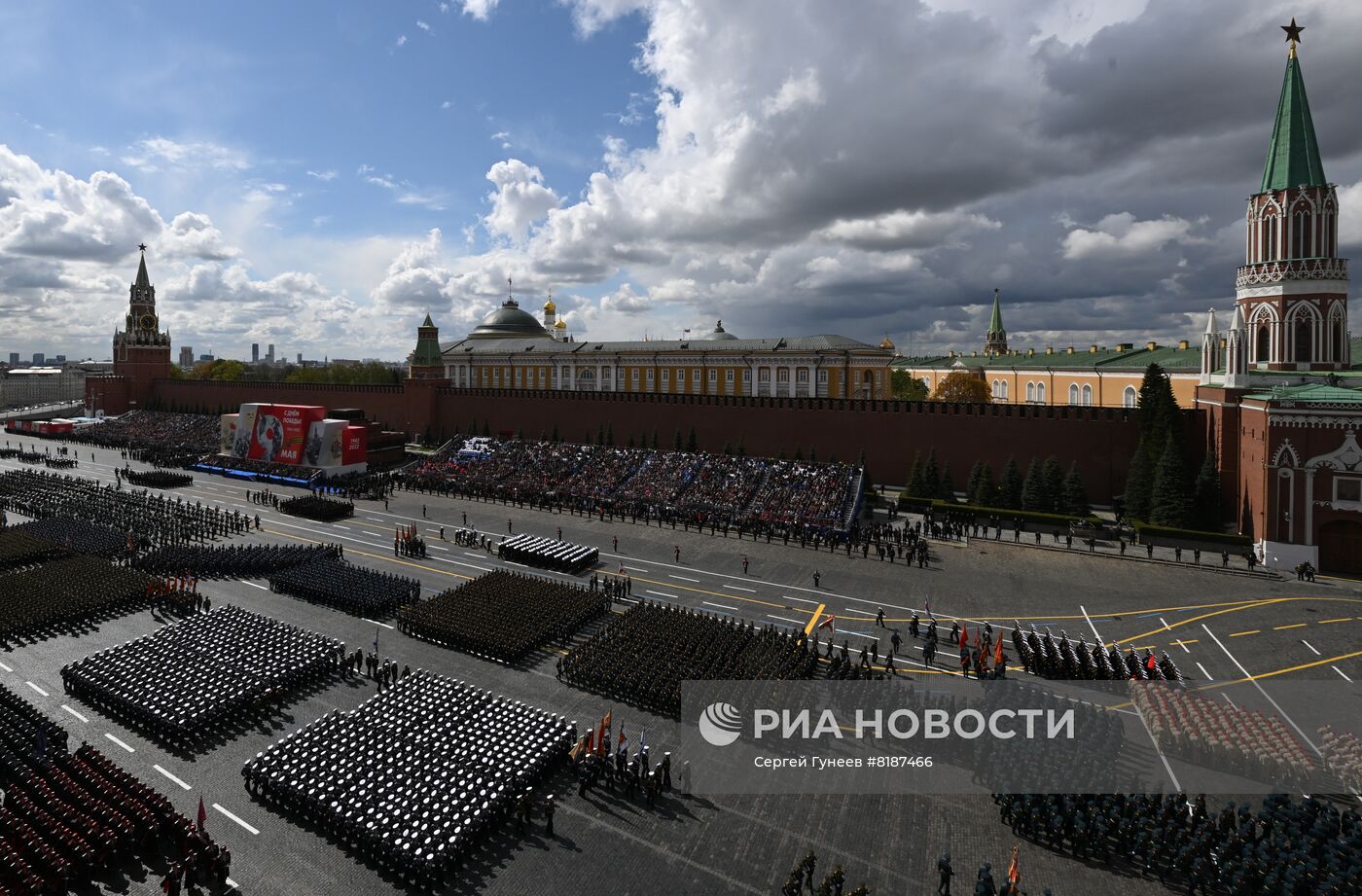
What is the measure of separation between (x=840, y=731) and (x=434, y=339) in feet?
178

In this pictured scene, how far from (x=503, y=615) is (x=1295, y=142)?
39.9 metres

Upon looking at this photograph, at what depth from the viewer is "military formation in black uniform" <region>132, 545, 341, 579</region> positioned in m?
25.4

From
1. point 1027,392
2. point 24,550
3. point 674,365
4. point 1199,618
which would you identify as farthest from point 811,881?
point 1027,392

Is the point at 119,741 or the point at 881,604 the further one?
the point at 881,604

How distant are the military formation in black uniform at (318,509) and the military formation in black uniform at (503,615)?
1539 cm

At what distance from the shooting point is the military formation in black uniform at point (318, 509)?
3466 centimetres

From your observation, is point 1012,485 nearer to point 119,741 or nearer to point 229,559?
point 229,559

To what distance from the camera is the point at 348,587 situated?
2269cm

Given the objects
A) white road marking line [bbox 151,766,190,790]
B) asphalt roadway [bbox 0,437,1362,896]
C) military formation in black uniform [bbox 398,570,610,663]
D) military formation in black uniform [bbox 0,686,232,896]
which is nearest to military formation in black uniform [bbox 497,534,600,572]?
asphalt roadway [bbox 0,437,1362,896]

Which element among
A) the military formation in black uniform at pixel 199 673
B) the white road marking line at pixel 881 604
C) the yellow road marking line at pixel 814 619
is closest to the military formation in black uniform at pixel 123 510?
the military formation in black uniform at pixel 199 673

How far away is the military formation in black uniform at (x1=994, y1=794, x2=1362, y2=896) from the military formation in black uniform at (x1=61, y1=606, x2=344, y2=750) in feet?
49.9

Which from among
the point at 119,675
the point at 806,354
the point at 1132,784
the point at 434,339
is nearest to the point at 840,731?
the point at 1132,784

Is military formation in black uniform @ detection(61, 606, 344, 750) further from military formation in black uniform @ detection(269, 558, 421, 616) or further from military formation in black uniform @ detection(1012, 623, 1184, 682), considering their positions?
military formation in black uniform @ detection(1012, 623, 1184, 682)

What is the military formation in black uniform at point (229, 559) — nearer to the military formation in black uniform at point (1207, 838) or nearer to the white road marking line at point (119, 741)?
the white road marking line at point (119, 741)
